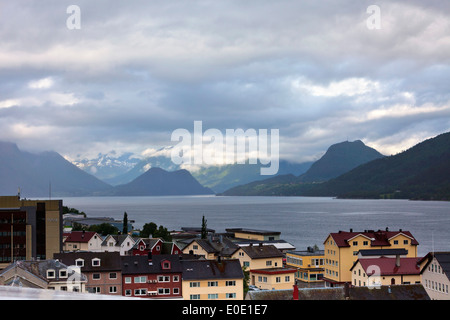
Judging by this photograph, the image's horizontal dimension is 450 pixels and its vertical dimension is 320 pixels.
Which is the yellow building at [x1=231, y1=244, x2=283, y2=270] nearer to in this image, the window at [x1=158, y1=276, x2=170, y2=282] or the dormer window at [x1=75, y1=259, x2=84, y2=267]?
the window at [x1=158, y1=276, x2=170, y2=282]

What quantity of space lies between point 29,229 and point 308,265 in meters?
33.5

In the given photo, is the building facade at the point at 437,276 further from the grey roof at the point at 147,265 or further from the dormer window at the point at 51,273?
the dormer window at the point at 51,273

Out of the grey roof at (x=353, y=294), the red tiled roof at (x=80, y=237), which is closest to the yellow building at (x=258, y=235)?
the red tiled roof at (x=80, y=237)

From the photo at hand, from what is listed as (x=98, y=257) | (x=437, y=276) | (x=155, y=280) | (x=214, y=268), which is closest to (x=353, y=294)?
(x=437, y=276)

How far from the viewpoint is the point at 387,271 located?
166 ft

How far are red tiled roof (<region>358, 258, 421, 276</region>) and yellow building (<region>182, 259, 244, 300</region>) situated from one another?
44.9ft

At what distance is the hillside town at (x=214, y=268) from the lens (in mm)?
37947

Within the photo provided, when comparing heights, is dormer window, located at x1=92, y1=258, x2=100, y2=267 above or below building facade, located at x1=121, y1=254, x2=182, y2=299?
above

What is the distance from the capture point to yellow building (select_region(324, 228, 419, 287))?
2357 inches

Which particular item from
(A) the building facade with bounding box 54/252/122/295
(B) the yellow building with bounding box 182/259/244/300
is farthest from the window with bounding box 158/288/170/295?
(A) the building facade with bounding box 54/252/122/295

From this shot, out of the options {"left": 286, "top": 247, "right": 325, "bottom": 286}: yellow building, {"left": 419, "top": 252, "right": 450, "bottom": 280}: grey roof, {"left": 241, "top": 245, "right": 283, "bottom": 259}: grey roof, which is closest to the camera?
{"left": 419, "top": 252, "right": 450, "bottom": 280}: grey roof

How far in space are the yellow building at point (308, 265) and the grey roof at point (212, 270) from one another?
20.4 meters

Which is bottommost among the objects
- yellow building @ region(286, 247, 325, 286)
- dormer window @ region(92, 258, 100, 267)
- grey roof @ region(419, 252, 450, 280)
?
yellow building @ region(286, 247, 325, 286)
